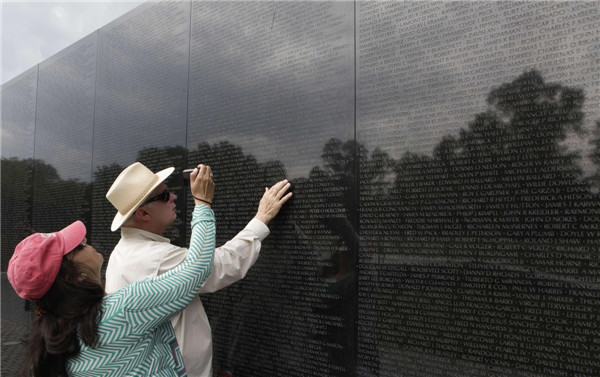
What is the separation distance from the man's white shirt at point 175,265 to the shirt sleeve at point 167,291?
0.29 metres

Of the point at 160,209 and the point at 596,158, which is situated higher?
the point at 596,158

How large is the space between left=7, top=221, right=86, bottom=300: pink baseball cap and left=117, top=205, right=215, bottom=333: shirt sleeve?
0.30 m

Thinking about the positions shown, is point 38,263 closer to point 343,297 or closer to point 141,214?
point 141,214

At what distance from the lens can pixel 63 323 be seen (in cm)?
184

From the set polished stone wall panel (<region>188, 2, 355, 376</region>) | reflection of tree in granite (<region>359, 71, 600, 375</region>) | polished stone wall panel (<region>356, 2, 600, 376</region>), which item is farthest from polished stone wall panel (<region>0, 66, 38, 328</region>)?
reflection of tree in granite (<region>359, 71, 600, 375</region>)

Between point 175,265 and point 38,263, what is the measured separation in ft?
2.87

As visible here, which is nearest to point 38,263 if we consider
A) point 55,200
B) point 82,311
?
point 82,311

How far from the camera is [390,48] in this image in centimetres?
299

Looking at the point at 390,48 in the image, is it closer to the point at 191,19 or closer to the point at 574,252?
the point at 574,252

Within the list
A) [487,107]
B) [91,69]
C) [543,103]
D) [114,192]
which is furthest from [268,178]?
[91,69]

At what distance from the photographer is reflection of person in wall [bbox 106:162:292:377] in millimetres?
2553

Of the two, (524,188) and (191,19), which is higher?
(191,19)

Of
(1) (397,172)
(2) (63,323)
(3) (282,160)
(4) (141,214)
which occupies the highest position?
(3) (282,160)

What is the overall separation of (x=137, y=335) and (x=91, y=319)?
221mm
